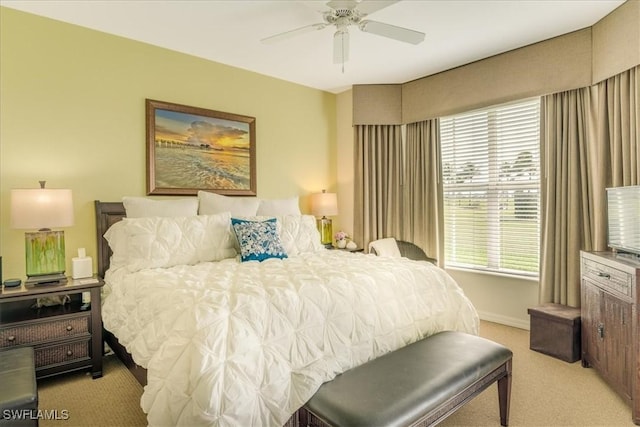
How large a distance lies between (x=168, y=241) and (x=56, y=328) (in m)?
0.89

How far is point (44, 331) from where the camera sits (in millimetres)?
2363

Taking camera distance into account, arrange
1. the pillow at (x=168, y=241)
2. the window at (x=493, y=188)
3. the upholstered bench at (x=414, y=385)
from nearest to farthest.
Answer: the upholstered bench at (x=414, y=385) → the pillow at (x=168, y=241) → the window at (x=493, y=188)

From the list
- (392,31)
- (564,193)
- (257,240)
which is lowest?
(257,240)

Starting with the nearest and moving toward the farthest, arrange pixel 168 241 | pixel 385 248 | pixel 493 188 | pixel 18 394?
pixel 18 394 < pixel 168 241 < pixel 493 188 < pixel 385 248

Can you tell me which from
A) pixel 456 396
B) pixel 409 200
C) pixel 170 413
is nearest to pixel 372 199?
pixel 409 200

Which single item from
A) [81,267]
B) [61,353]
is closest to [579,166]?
[81,267]

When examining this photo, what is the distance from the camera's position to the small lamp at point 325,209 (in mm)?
4340

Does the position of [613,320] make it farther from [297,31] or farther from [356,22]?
[297,31]

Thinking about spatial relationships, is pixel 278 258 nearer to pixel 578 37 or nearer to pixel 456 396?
pixel 456 396

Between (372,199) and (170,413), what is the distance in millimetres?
3442

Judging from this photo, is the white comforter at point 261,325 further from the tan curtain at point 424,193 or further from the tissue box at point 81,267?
the tan curtain at point 424,193

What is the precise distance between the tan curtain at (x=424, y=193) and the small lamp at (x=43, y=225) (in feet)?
11.1

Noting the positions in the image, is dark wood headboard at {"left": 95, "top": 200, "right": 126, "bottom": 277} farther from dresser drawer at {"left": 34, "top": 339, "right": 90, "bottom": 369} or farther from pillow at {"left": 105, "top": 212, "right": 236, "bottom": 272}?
dresser drawer at {"left": 34, "top": 339, "right": 90, "bottom": 369}

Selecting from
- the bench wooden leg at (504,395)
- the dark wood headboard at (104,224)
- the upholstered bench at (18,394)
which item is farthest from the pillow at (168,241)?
the bench wooden leg at (504,395)
